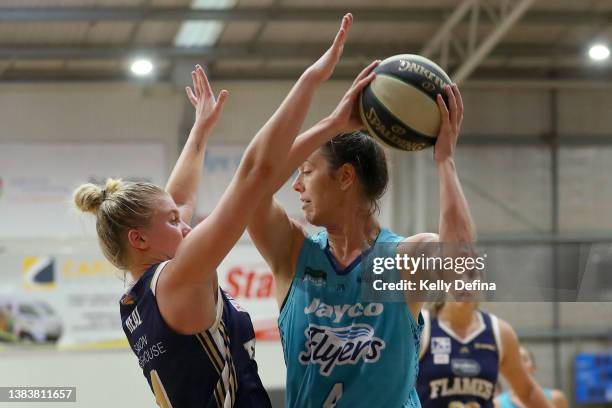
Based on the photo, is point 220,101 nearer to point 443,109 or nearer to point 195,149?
point 195,149

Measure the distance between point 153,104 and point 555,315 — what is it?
6.03 m

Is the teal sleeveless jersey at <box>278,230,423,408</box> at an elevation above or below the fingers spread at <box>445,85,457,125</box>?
below

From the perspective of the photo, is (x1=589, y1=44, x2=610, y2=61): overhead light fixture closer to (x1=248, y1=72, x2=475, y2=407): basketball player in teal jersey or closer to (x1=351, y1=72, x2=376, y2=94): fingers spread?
(x1=248, y1=72, x2=475, y2=407): basketball player in teal jersey

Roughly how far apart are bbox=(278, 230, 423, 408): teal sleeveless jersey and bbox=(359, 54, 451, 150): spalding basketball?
40cm

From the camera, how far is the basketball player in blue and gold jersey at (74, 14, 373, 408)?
2.38 metres

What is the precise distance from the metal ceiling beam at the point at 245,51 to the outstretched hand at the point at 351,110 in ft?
29.0

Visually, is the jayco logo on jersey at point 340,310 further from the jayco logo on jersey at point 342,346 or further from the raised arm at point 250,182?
the raised arm at point 250,182

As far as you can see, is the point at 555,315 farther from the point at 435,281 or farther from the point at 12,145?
the point at 435,281

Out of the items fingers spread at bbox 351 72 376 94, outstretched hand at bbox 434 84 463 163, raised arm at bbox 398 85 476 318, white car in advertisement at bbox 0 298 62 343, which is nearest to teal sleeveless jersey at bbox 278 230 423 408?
raised arm at bbox 398 85 476 318

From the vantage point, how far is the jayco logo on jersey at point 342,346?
2.85 metres

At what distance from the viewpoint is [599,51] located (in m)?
11.5

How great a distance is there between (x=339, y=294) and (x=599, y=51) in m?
9.45

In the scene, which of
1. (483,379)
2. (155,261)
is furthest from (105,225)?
(483,379)

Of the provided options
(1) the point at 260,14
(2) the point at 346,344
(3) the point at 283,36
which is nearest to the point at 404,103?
(2) the point at 346,344
